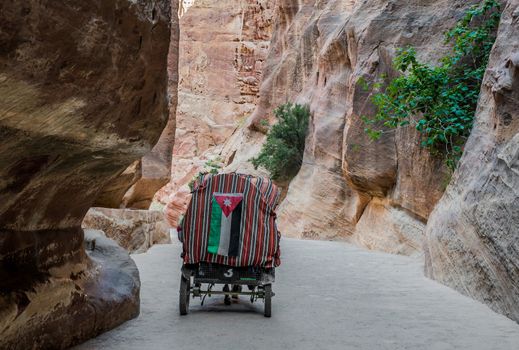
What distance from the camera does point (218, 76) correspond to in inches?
1668

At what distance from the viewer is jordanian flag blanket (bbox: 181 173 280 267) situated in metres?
4.81

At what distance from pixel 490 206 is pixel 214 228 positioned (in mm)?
3138

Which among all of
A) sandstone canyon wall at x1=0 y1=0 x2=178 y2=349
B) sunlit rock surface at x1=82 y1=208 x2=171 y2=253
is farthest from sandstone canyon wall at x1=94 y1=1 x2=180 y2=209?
sandstone canyon wall at x1=0 y1=0 x2=178 y2=349

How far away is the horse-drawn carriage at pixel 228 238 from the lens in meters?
4.81

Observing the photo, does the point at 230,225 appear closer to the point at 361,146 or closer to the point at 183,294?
the point at 183,294

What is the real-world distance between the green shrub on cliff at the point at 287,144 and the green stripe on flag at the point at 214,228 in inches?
637

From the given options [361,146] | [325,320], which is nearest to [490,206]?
[325,320]

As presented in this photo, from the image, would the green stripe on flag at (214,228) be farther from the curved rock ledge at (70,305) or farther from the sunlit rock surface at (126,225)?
the sunlit rock surface at (126,225)

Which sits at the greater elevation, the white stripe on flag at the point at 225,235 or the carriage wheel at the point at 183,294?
the white stripe on flag at the point at 225,235

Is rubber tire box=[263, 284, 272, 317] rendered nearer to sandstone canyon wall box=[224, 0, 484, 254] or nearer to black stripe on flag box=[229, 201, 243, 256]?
black stripe on flag box=[229, 201, 243, 256]

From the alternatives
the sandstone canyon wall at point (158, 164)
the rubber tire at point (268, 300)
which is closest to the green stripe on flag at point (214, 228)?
the rubber tire at point (268, 300)

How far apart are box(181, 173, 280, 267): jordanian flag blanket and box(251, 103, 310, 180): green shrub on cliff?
1610 cm

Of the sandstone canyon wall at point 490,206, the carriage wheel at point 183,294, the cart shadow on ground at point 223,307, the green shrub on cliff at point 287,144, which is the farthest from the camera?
the green shrub on cliff at point 287,144

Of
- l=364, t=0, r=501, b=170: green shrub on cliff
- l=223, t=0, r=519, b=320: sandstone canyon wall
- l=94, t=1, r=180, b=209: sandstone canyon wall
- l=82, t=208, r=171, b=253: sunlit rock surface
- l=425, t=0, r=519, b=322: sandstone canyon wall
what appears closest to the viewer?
l=425, t=0, r=519, b=322: sandstone canyon wall
